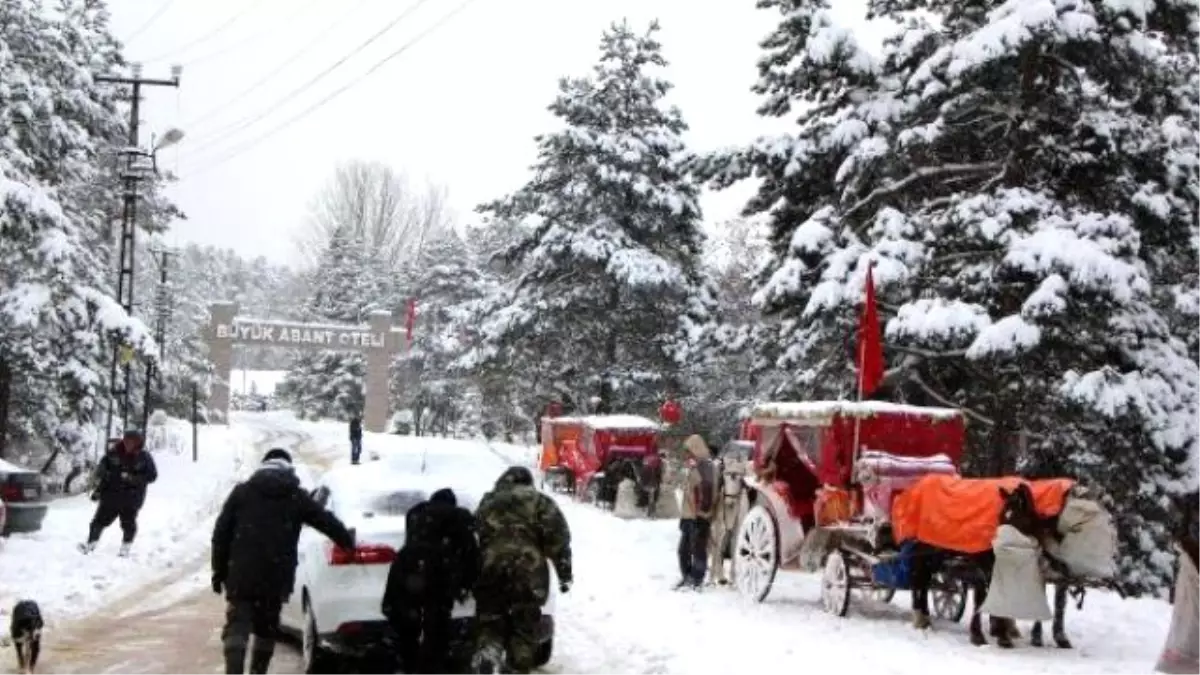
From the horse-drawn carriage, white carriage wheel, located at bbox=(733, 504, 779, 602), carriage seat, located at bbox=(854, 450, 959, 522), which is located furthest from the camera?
the horse-drawn carriage

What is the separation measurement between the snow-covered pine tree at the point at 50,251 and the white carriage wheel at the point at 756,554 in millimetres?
12866

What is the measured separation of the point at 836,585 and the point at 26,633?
7119 millimetres

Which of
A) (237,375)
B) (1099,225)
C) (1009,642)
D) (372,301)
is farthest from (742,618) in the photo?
(237,375)

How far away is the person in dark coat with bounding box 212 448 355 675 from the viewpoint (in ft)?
25.0

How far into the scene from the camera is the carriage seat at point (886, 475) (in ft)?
37.2

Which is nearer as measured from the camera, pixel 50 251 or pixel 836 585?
pixel 836 585

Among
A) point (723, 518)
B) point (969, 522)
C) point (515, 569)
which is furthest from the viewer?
point (723, 518)

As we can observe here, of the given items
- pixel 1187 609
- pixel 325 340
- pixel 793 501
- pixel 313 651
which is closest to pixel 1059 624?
pixel 1187 609

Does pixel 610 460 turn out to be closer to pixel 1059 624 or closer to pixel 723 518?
pixel 723 518

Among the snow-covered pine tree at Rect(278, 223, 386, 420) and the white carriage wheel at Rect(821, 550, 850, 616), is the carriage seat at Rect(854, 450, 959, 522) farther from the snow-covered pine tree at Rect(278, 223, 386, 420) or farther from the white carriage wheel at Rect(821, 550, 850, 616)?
the snow-covered pine tree at Rect(278, 223, 386, 420)

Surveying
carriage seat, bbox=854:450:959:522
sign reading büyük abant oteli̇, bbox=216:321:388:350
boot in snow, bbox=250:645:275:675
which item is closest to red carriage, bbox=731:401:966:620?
carriage seat, bbox=854:450:959:522

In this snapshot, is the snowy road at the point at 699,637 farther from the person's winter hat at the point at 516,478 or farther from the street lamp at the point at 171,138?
the street lamp at the point at 171,138

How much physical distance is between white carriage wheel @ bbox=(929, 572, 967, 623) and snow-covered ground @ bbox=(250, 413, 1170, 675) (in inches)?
7.5

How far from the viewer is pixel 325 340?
59.0 m
